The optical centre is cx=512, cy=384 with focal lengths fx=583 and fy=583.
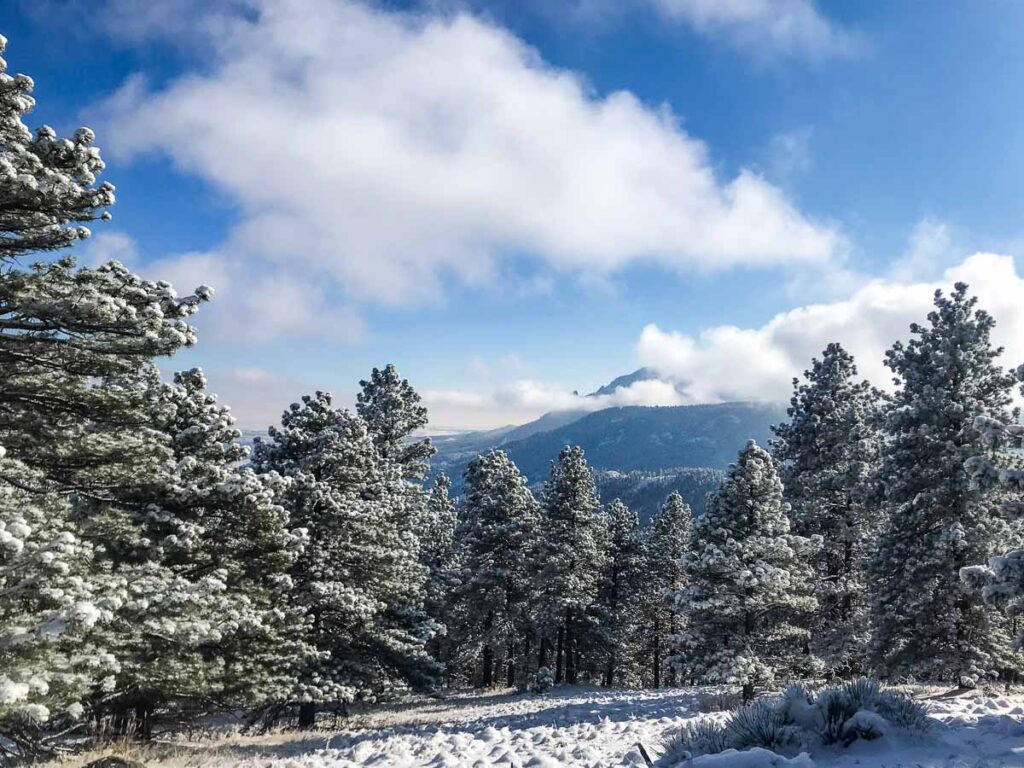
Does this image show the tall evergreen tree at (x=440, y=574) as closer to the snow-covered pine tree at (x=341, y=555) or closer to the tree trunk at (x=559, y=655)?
the tree trunk at (x=559, y=655)

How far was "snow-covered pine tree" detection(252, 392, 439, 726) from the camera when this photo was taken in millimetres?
17922

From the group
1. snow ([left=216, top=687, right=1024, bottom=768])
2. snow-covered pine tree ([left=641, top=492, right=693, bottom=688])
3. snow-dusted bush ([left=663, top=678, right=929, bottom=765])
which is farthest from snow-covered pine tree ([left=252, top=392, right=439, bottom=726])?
snow-covered pine tree ([left=641, top=492, right=693, bottom=688])

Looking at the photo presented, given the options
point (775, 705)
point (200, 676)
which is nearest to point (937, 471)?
point (775, 705)

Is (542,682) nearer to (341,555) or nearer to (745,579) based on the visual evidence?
(745,579)

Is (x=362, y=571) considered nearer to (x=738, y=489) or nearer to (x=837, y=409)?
(x=738, y=489)

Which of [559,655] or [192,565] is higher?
[192,565]

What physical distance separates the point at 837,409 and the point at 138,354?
2472 cm

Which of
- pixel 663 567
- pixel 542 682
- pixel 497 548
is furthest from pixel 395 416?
pixel 663 567

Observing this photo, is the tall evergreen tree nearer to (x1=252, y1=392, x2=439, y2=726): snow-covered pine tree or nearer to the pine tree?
the pine tree

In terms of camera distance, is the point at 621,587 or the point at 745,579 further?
the point at 621,587

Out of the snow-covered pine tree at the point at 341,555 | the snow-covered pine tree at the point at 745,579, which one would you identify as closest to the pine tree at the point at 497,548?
the snow-covered pine tree at the point at 341,555

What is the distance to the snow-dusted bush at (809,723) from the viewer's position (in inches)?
237

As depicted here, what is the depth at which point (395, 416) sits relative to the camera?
30328 mm

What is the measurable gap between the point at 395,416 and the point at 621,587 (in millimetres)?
22771
